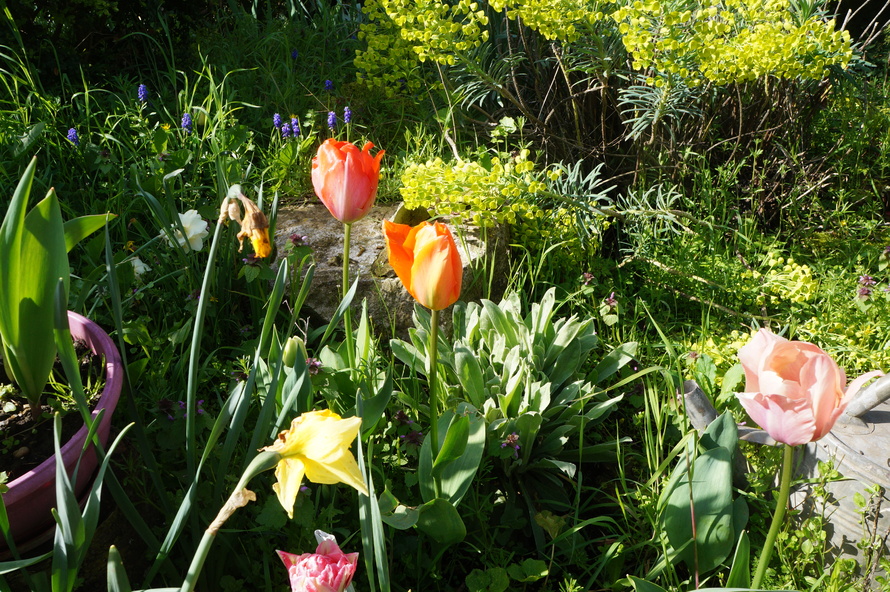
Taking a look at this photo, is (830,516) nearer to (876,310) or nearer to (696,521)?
(696,521)

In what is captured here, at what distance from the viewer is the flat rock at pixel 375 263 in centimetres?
212

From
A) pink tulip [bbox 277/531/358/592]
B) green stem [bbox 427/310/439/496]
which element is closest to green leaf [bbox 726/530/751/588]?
green stem [bbox 427/310/439/496]

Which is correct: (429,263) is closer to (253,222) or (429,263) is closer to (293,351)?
(253,222)

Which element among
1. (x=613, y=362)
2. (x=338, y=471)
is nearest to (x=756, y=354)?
(x=338, y=471)

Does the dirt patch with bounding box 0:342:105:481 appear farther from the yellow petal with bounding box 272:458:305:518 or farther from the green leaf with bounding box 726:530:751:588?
the green leaf with bounding box 726:530:751:588

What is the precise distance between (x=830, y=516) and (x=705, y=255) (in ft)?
4.12

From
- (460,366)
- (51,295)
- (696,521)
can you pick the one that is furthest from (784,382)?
(51,295)

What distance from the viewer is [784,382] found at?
0.85 metres

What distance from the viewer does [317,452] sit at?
2.57 feet

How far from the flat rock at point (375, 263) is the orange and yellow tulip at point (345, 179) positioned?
743 mm

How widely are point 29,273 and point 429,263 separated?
25.6 inches

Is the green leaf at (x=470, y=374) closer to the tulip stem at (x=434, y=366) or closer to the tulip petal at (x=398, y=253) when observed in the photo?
the tulip stem at (x=434, y=366)

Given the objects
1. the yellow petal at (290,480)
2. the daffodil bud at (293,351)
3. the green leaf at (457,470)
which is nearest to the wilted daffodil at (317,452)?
the yellow petal at (290,480)

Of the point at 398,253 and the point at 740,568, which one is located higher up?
the point at 398,253
